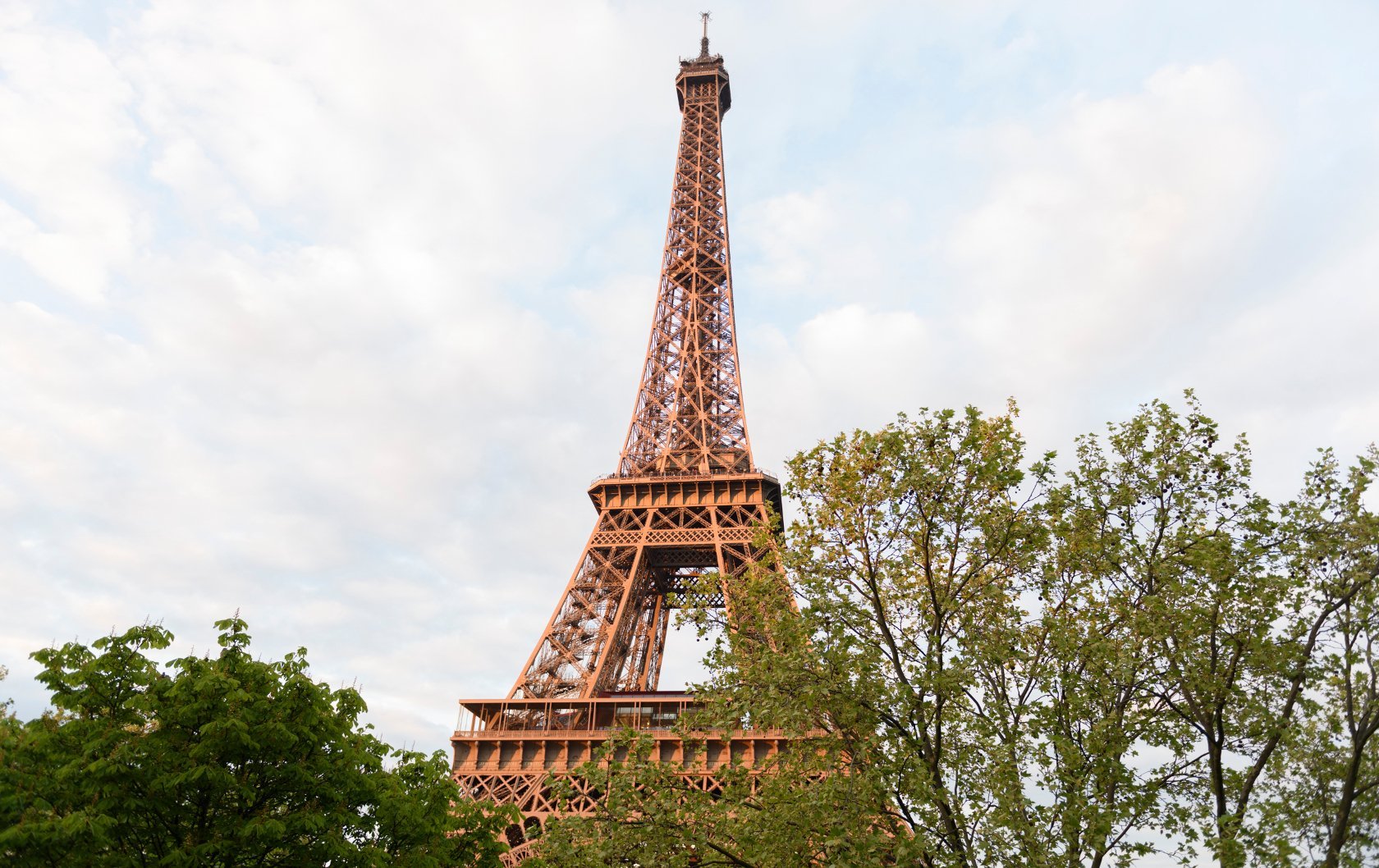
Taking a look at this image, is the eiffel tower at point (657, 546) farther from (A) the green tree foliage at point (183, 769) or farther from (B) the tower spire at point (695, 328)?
(A) the green tree foliage at point (183, 769)

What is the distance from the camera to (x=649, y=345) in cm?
5234

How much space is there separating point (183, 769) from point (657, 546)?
2905cm

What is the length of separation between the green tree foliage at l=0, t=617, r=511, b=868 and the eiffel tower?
7.52 metres

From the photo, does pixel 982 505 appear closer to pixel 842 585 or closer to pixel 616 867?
pixel 842 585

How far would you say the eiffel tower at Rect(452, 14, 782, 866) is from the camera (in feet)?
111

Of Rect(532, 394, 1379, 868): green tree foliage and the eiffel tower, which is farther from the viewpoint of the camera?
the eiffel tower

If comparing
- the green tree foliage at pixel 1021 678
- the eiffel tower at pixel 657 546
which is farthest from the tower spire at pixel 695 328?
the green tree foliage at pixel 1021 678

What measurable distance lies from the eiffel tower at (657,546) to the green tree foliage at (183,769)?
752cm

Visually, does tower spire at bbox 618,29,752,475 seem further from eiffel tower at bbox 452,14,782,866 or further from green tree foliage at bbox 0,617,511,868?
green tree foliage at bbox 0,617,511,868

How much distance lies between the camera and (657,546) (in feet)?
137

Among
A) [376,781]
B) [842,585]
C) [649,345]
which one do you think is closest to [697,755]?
[842,585]

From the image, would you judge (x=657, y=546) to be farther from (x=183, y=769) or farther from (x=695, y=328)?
(x=183, y=769)

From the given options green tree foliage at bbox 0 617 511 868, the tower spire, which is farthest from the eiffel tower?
green tree foliage at bbox 0 617 511 868

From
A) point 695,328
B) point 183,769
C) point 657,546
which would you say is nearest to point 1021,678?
point 183,769
